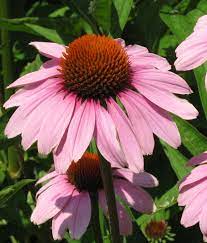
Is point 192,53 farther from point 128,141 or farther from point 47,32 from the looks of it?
point 47,32

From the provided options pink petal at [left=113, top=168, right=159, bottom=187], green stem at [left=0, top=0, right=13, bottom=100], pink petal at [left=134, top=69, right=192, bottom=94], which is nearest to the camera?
pink petal at [left=134, top=69, right=192, bottom=94]

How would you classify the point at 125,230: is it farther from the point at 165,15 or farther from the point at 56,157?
the point at 165,15

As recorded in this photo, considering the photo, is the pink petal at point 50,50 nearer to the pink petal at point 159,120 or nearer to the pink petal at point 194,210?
the pink petal at point 159,120

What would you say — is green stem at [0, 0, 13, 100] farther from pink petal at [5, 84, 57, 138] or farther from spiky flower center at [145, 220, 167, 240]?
pink petal at [5, 84, 57, 138]

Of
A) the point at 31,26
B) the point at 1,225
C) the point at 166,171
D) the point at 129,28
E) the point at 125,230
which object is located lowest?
the point at 1,225

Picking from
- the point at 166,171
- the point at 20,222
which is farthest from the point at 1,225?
the point at 166,171

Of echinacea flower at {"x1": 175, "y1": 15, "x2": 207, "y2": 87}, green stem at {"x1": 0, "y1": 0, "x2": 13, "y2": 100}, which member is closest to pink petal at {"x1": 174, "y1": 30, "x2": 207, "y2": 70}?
echinacea flower at {"x1": 175, "y1": 15, "x2": 207, "y2": 87}

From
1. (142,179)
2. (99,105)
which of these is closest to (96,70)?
(99,105)
